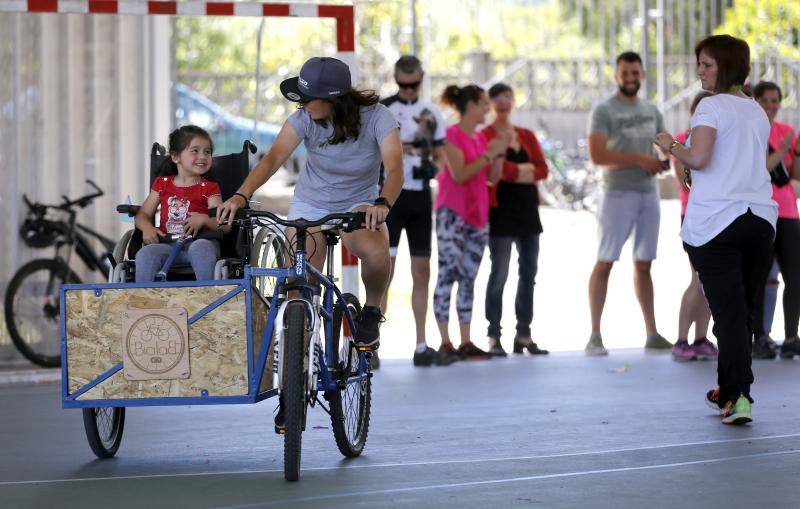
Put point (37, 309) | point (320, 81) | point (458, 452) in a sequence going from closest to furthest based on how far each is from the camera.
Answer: point (320, 81)
point (458, 452)
point (37, 309)

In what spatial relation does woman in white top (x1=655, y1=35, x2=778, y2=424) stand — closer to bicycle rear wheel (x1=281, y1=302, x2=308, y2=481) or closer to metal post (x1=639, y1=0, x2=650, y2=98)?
bicycle rear wheel (x1=281, y1=302, x2=308, y2=481)

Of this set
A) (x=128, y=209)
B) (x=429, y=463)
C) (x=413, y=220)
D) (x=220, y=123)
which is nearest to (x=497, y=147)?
(x=413, y=220)

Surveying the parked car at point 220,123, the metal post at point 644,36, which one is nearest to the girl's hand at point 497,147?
the metal post at point 644,36

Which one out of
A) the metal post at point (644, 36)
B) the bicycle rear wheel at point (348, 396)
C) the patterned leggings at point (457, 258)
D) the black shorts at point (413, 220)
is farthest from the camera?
the metal post at point (644, 36)

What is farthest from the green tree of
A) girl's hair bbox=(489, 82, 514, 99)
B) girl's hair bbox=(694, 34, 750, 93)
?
girl's hair bbox=(694, 34, 750, 93)

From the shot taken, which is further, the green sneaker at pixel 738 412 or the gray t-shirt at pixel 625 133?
the gray t-shirt at pixel 625 133

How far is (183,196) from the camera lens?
24.9 ft

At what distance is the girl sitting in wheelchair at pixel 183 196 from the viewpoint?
7211 mm

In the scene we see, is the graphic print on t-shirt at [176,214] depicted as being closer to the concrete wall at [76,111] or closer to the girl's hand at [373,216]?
the girl's hand at [373,216]

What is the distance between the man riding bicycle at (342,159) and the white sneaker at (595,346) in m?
4.05

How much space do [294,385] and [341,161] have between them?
158 centimetres

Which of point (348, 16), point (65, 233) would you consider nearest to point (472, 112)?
point (348, 16)

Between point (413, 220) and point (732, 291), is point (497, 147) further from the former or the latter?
point (732, 291)

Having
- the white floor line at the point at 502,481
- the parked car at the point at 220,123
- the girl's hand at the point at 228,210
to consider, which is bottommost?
the white floor line at the point at 502,481
